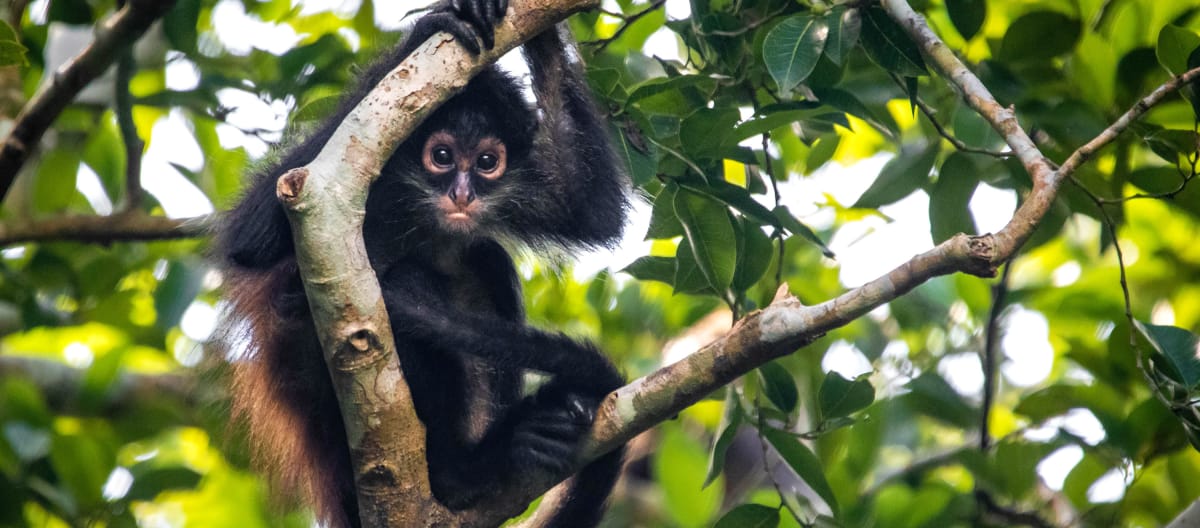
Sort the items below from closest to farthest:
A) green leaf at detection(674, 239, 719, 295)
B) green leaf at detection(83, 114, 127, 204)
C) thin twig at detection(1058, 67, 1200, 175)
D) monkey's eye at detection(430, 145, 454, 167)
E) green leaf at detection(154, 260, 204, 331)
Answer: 1. thin twig at detection(1058, 67, 1200, 175)
2. green leaf at detection(674, 239, 719, 295)
3. monkey's eye at detection(430, 145, 454, 167)
4. green leaf at detection(154, 260, 204, 331)
5. green leaf at detection(83, 114, 127, 204)

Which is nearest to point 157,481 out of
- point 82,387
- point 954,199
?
point 82,387

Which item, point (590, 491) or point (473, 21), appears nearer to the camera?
point (473, 21)

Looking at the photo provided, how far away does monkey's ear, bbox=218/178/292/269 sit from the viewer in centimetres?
347

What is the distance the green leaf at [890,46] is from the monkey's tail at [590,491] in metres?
1.41

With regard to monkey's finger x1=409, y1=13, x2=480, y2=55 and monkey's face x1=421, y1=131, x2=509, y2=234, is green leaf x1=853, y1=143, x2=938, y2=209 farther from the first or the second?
monkey's finger x1=409, y1=13, x2=480, y2=55

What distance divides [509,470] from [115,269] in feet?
8.63

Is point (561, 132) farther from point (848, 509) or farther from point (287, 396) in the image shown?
point (848, 509)

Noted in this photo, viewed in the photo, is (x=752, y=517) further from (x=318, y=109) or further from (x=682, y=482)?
(x=318, y=109)

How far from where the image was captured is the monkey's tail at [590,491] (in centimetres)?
376

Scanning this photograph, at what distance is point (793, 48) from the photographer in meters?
3.16

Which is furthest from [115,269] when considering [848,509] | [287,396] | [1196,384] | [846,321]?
[1196,384]

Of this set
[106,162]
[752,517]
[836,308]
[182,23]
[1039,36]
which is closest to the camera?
[836,308]

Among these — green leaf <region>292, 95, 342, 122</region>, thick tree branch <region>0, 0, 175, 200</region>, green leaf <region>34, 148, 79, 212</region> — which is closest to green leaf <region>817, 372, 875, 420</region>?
green leaf <region>292, 95, 342, 122</region>

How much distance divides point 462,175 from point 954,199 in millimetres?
1614
